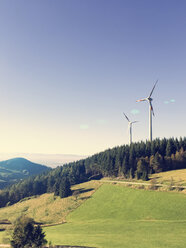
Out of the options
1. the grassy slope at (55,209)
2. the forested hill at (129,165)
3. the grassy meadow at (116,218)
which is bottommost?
the grassy slope at (55,209)

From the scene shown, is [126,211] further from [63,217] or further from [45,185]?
[45,185]

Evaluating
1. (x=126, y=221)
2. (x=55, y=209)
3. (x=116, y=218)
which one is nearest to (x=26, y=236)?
(x=126, y=221)

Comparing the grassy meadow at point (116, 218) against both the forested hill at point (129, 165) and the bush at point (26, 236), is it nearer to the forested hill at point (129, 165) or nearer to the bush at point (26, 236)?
the bush at point (26, 236)

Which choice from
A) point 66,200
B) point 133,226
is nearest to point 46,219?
point 66,200

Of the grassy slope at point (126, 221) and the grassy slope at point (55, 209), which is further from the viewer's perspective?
the grassy slope at point (55, 209)

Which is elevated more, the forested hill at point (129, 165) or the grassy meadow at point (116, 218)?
the forested hill at point (129, 165)

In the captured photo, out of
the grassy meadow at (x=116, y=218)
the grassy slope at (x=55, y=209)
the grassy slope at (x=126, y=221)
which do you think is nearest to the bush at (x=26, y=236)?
the grassy meadow at (x=116, y=218)
